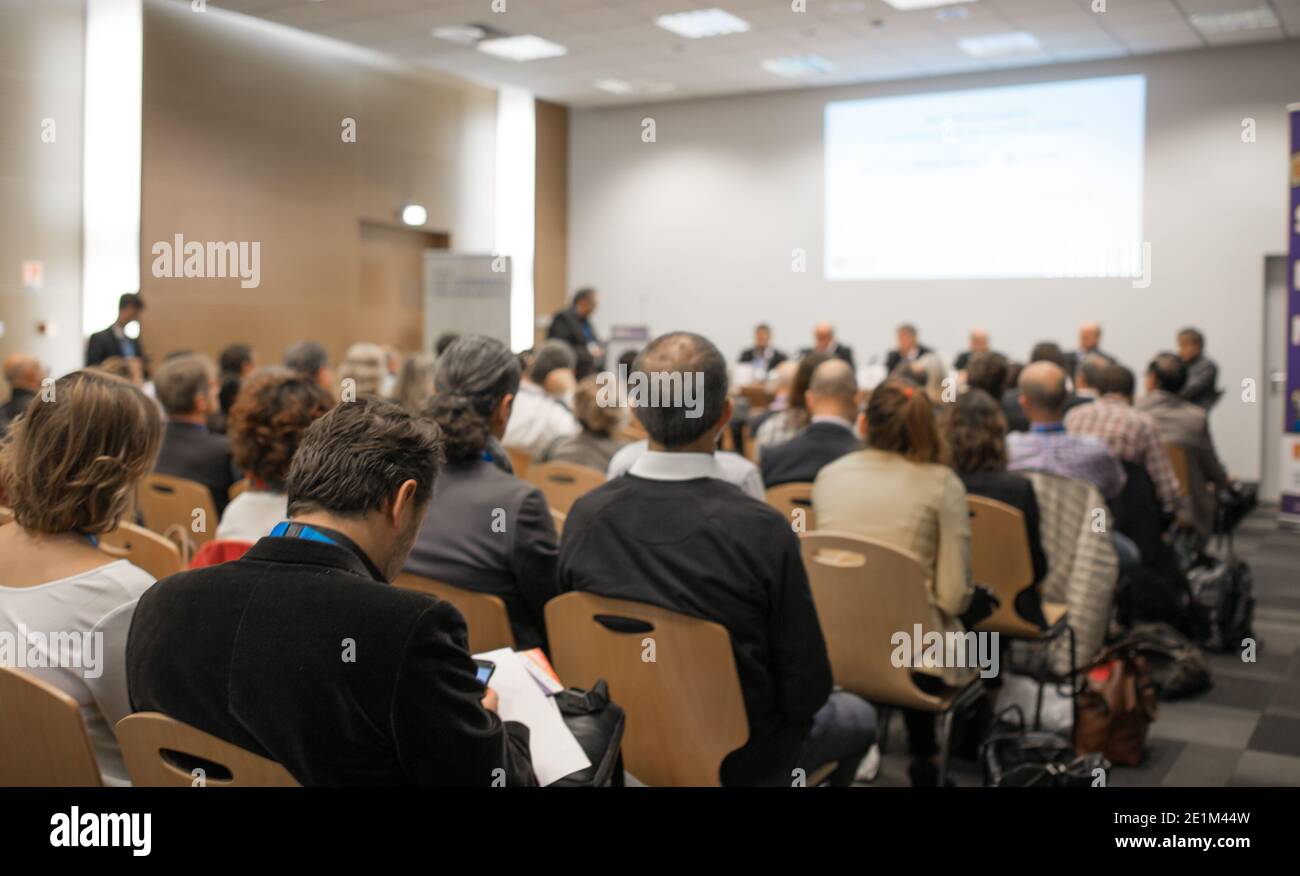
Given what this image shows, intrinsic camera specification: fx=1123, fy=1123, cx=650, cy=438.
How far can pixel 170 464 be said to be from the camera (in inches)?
156

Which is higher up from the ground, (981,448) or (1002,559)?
A: (981,448)

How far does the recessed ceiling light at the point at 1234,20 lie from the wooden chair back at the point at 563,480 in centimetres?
764

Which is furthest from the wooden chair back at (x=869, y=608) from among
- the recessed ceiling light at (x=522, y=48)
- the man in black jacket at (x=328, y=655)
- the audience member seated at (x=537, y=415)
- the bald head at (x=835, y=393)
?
the recessed ceiling light at (x=522, y=48)

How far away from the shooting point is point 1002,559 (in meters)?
3.42

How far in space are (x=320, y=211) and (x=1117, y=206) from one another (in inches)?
298

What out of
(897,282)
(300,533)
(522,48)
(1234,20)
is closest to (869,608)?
(300,533)

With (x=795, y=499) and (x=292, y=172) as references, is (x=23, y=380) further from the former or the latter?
(x=292, y=172)

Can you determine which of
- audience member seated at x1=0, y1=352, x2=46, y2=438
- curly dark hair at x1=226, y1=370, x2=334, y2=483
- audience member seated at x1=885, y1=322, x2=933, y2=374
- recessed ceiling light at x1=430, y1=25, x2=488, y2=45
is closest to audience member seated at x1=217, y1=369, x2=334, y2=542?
curly dark hair at x1=226, y1=370, x2=334, y2=483

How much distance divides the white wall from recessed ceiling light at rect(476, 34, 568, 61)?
2.61 meters

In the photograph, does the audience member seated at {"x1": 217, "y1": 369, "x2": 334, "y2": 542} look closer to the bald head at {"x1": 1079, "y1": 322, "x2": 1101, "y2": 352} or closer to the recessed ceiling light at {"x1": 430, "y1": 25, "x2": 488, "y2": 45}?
the recessed ceiling light at {"x1": 430, "y1": 25, "x2": 488, "y2": 45}

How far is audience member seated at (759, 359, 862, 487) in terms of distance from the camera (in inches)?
149

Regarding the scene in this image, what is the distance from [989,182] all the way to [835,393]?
310 inches

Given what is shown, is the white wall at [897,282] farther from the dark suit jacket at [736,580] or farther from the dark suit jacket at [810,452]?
the dark suit jacket at [736,580]

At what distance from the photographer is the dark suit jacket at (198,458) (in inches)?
155
